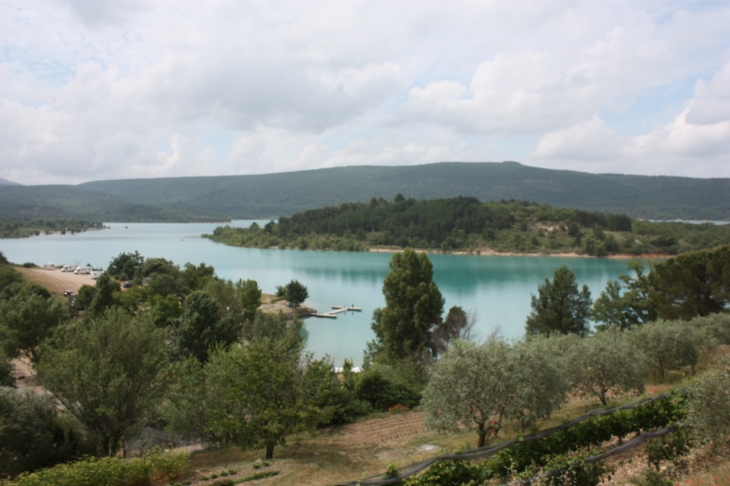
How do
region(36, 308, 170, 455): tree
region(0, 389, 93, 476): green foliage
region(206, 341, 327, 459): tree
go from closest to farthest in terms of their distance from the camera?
region(0, 389, 93, 476): green foliage
region(206, 341, 327, 459): tree
region(36, 308, 170, 455): tree

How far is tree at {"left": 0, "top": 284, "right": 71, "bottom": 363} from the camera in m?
20.7

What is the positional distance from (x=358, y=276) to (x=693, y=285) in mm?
44598

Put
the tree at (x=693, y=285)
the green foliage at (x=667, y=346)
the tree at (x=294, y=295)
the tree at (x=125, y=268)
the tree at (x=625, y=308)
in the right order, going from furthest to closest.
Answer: the tree at (x=125, y=268) < the tree at (x=294, y=295) < the tree at (x=625, y=308) < the tree at (x=693, y=285) < the green foliage at (x=667, y=346)

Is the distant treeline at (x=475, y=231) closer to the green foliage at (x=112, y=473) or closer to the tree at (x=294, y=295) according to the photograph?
the tree at (x=294, y=295)

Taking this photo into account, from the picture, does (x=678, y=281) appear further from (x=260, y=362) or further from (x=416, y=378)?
(x=260, y=362)

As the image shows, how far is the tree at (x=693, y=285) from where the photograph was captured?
23797 millimetres

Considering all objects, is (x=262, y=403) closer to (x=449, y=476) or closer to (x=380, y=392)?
(x=449, y=476)

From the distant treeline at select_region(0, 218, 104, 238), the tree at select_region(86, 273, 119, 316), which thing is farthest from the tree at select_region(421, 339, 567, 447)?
the distant treeline at select_region(0, 218, 104, 238)

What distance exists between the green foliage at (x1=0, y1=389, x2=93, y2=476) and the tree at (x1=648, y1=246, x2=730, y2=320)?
2559 cm

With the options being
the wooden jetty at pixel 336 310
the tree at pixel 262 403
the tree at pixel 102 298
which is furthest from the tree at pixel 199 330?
the wooden jetty at pixel 336 310

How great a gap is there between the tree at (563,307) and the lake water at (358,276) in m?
4.29

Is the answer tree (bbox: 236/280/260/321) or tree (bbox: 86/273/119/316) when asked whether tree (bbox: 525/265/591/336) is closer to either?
tree (bbox: 236/280/260/321)

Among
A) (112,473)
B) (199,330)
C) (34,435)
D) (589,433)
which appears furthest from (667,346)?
(199,330)

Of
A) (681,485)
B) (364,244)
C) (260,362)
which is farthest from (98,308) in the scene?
(364,244)
